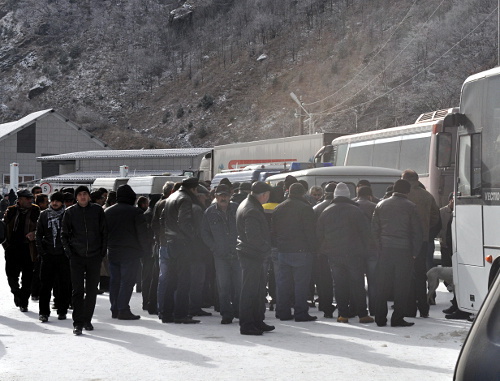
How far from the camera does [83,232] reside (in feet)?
37.4

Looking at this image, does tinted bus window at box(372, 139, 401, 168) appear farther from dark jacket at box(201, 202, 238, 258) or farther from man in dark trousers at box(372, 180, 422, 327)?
dark jacket at box(201, 202, 238, 258)

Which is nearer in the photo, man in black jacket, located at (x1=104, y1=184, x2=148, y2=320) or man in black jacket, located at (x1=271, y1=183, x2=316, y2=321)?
man in black jacket, located at (x1=271, y1=183, x2=316, y2=321)

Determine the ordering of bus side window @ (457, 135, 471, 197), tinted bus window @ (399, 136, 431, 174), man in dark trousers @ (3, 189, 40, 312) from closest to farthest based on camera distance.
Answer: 1. bus side window @ (457, 135, 471, 197)
2. man in dark trousers @ (3, 189, 40, 312)
3. tinted bus window @ (399, 136, 431, 174)

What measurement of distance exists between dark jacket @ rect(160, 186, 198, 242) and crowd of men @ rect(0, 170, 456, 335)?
15 mm

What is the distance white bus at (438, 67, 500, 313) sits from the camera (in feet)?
34.8

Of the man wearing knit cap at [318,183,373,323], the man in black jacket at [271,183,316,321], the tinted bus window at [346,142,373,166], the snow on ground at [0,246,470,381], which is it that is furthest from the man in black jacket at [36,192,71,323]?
the tinted bus window at [346,142,373,166]

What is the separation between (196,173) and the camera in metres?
42.0

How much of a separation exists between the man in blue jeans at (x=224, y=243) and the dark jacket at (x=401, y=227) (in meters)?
1.95

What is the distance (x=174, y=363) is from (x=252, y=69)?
108 m

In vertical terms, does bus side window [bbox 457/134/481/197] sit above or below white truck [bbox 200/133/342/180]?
below

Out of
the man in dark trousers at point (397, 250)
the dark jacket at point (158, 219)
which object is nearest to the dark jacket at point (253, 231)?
the man in dark trousers at point (397, 250)

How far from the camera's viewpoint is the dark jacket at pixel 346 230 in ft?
40.0

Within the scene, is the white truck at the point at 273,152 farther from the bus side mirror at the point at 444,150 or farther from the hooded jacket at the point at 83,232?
the hooded jacket at the point at 83,232

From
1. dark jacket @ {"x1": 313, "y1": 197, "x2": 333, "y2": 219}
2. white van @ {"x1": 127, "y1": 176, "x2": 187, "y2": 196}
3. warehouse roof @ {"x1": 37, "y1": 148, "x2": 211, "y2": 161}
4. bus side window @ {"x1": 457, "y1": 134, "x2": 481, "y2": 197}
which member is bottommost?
dark jacket @ {"x1": 313, "y1": 197, "x2": 333, "y2": 219}
